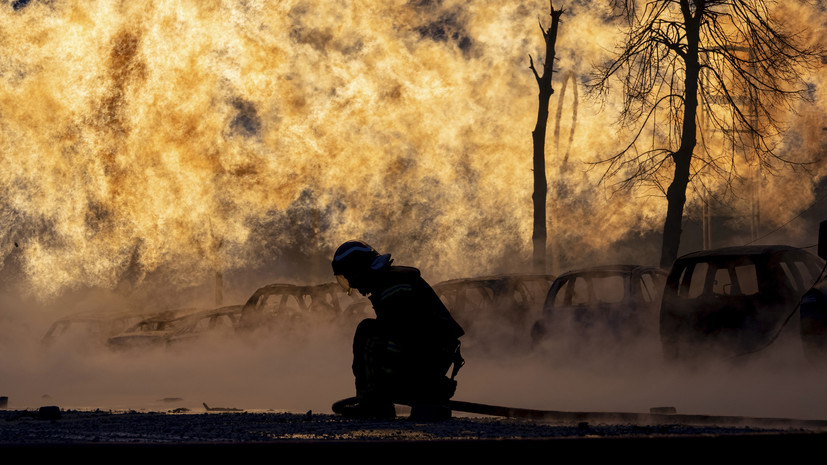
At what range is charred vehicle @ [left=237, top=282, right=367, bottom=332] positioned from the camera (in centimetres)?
1986

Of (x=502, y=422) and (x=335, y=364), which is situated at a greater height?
(x=335, y=364)

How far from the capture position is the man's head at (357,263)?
23.5 ft

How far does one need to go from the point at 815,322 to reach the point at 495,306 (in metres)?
7.28

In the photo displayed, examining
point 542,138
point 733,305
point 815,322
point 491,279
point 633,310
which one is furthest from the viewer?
point 542,138

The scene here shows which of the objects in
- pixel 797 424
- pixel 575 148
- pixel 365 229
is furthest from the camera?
pixel 365 229

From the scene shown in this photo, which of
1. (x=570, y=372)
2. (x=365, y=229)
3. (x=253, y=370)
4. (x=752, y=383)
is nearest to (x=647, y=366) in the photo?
(x=570, y=372)

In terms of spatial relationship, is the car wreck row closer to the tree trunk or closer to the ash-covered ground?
the ash-covered ground

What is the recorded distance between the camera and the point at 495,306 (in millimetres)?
16047

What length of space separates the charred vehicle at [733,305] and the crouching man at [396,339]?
4394mm

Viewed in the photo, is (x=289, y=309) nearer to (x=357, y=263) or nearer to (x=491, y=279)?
(x=491, y=279)

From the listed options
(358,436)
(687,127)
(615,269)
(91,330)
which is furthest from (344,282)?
(91,330)

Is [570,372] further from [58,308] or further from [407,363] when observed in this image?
[58,308]

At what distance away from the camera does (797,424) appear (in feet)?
20.6

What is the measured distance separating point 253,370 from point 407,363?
1103 centimetres
